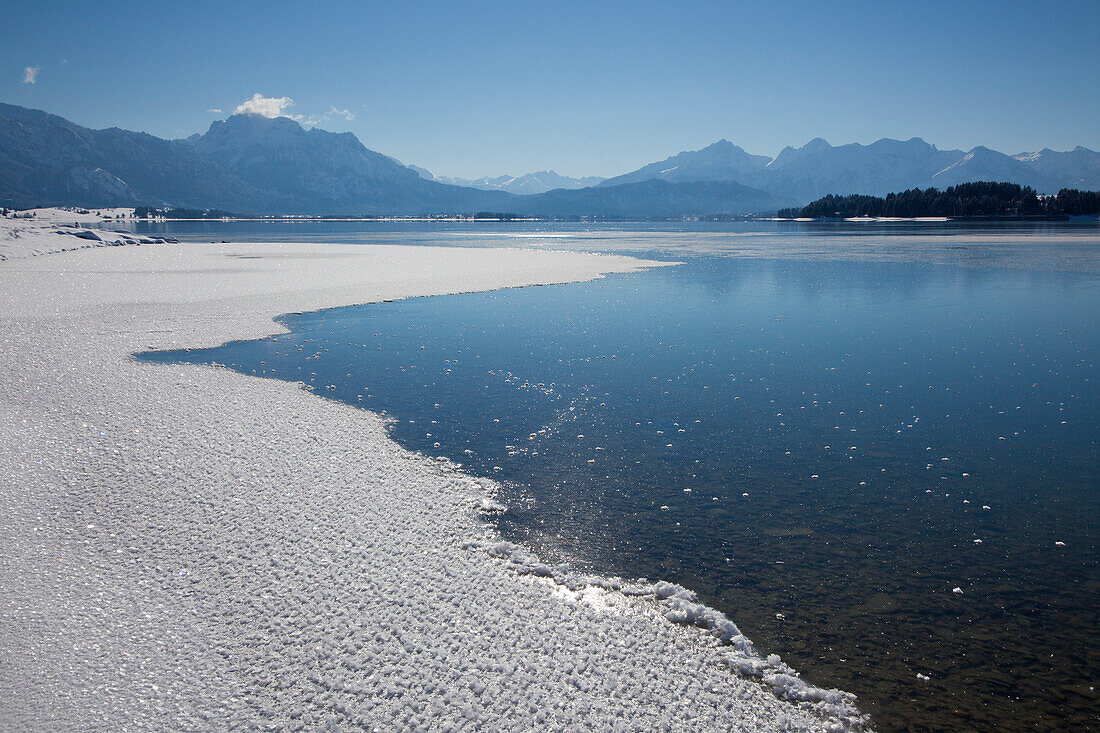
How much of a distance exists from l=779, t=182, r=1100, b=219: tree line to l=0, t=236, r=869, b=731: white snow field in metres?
187

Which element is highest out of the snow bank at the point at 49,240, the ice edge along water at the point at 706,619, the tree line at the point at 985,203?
the tree line at the point at 985,203

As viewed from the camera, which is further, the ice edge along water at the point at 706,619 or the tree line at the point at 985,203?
the tree line at the point at 985,203

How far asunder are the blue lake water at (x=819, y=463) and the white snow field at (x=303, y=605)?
0.72 metres

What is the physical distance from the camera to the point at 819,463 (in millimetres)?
10203

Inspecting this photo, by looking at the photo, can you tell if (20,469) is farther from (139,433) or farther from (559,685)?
(559,685)

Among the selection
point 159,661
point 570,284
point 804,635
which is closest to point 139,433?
point 159,661

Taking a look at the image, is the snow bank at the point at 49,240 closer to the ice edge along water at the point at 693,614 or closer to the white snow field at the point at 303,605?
the white snow field at the point at 303,605

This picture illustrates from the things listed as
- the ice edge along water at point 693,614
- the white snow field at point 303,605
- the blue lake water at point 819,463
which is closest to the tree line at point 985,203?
the blue lake water at point 819,463

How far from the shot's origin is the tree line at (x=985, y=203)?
152875mm

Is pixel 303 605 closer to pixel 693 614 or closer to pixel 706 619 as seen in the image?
pixel 693 614

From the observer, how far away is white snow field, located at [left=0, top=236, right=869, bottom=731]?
520 cm

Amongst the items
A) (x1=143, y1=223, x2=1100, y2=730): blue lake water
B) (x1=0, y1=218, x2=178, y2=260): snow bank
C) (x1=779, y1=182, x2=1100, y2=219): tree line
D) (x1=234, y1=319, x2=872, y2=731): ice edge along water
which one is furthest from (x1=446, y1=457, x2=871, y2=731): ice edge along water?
(x1=779, y1=182, x2=1100, y2=219): tree line

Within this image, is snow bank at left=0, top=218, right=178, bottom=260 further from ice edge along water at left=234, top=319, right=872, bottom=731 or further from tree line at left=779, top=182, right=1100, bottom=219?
tree line at left=779, top=182, right=1100, bottom=219

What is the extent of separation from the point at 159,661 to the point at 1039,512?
1009 cm
